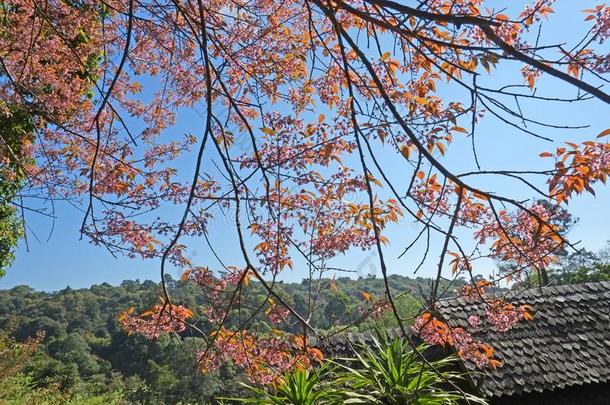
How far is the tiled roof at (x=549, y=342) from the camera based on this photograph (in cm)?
515

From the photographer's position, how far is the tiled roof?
5.15 m

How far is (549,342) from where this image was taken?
5816mm

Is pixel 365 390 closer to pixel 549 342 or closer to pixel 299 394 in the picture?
pixel 299 394

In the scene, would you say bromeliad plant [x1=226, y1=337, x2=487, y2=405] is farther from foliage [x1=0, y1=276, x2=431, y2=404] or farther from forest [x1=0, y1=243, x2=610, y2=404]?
foliage [x1=0, y1=276, x2=431, y2=404]

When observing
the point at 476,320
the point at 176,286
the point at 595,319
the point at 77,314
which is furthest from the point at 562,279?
the point at 77,314

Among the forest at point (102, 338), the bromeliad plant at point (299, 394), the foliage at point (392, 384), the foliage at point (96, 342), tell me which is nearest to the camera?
the foliage at point (392, 384)

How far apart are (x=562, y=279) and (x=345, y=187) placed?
21.9 m

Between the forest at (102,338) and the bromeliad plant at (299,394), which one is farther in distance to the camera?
the forest at (102,338)

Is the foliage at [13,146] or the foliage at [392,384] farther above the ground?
the foliage at [13,146]

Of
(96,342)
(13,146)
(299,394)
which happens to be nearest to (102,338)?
(96,342)

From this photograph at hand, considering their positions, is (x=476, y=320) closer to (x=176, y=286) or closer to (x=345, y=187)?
(x=345, y=187)

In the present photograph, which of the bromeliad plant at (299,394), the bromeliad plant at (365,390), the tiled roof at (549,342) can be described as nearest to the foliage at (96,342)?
the tiled roof at (549,342)

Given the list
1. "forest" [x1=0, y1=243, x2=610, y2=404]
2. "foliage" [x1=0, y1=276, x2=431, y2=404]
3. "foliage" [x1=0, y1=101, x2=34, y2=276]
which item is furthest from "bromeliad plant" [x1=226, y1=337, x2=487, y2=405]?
"foliage" [x1=0, y1=276, x2=431, y2=404]

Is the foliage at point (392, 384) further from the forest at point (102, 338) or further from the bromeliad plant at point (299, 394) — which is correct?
the forest at point (102, 338)
